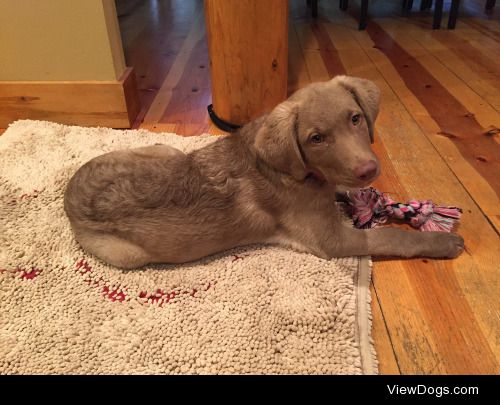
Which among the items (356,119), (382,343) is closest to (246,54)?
(356,119)

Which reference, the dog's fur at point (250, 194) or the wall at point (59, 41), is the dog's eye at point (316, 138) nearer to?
the dog's fur at point (250, 194)

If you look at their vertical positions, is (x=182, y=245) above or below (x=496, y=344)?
above

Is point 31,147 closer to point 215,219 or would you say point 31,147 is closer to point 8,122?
point 8,122

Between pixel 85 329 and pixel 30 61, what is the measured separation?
2.11m

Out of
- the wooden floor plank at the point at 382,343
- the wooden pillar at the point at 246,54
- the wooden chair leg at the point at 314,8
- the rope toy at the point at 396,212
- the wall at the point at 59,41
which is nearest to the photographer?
the wooden floor plank at the point at 382,343

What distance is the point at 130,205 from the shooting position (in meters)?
1.71

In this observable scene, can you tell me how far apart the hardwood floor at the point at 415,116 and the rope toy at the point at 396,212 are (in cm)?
12

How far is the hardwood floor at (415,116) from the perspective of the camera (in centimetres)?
160

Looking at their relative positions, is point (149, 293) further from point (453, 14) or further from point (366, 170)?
point (453, 14)

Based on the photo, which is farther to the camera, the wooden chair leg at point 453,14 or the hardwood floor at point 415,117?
the wooden chair leg at point 453,14

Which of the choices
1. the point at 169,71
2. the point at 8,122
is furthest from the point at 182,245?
the point at 169,71

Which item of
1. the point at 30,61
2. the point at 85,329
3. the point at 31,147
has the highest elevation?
the point at 30,61
